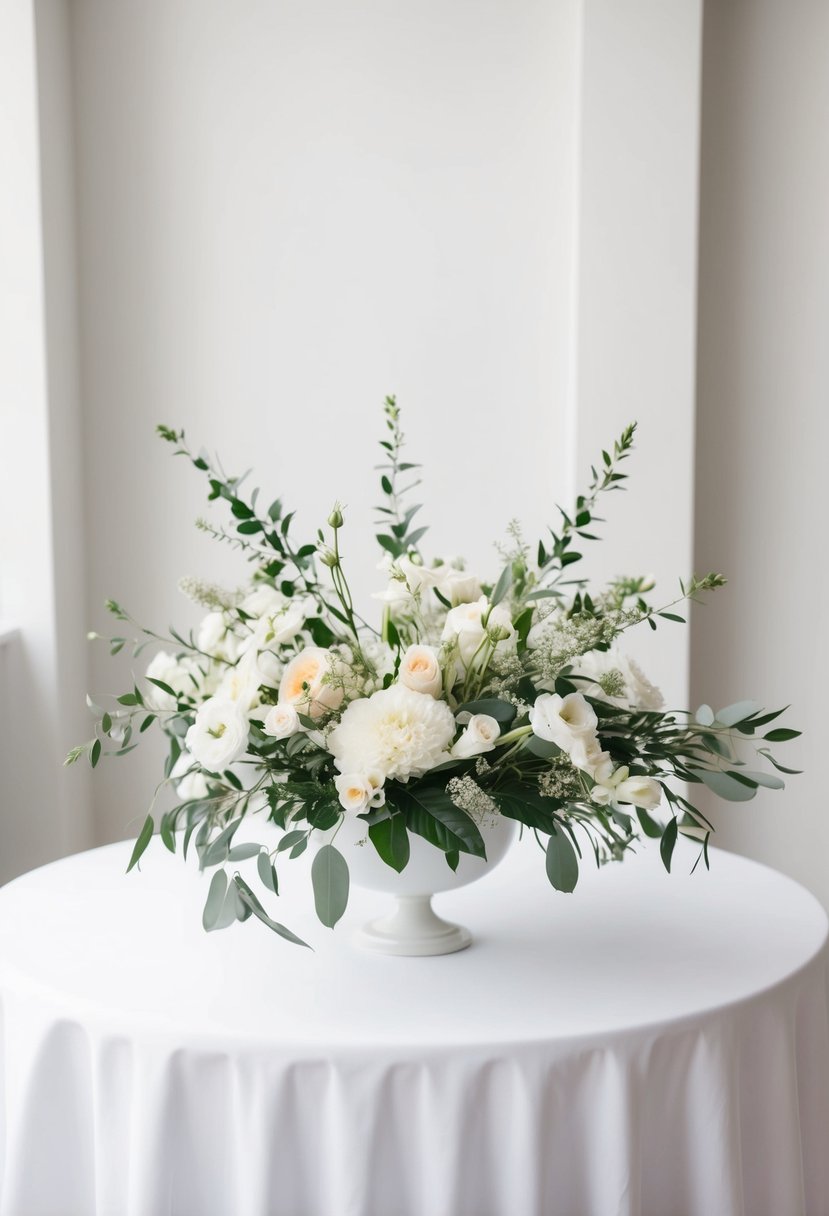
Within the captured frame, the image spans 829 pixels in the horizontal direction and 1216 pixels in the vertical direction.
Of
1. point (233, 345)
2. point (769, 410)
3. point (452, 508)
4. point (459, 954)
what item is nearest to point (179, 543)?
point (233, 345)

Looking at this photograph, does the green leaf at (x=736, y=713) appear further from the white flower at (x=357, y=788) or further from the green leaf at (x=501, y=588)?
the white flower at (x=357, y=788)

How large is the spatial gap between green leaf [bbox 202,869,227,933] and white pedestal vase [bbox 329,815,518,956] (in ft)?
0.50

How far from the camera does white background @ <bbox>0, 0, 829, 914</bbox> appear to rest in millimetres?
2842

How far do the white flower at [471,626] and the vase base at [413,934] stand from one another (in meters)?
0.32

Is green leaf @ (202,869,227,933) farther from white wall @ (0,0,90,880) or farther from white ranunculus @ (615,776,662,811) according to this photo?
white wall @ (0,0,90,880)

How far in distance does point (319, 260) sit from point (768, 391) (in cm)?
119

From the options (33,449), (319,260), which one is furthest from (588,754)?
(319,260)

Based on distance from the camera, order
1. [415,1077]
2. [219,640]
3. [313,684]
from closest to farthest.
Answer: [415,1077] < [313,684] < [219,640]

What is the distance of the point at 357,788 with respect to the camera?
1.20 metres

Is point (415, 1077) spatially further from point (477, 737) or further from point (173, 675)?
point (173, 675)

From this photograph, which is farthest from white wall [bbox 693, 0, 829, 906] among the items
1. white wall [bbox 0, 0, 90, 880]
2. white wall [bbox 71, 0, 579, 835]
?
white wall [bbox 0, 0, 90, 880]

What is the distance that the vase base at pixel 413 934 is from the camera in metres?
1.41

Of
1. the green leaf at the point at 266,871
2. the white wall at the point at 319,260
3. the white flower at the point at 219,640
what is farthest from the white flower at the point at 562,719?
the white wall at the point at 319,260

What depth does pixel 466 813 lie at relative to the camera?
4.09 feet
